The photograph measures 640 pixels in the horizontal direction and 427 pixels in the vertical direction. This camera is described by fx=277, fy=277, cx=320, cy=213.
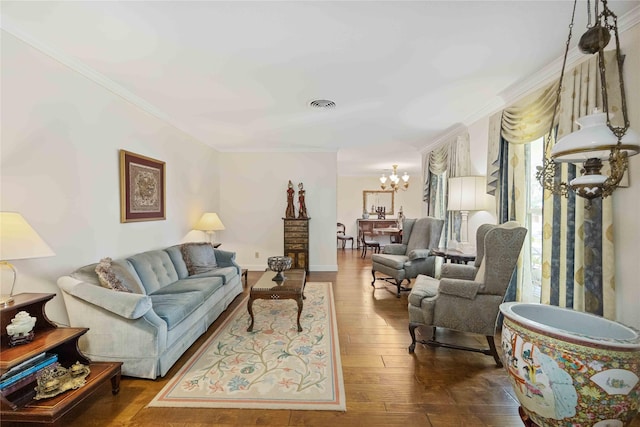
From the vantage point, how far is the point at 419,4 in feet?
5.41

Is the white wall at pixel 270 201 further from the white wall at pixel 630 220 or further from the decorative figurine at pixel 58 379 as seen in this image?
the white wall at pixel 630 220

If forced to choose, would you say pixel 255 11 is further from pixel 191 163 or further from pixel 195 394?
pixel 191 163

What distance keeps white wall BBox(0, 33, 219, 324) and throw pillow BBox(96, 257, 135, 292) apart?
258 mm

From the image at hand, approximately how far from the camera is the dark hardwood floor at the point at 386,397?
5.61ft

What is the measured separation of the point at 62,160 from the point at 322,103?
96.5 inches

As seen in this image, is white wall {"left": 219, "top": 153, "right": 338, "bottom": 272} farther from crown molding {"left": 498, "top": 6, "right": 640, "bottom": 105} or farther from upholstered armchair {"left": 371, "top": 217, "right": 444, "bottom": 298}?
crown molding {"left": 498, "top": 6, "right": 640, "bottom": 105}

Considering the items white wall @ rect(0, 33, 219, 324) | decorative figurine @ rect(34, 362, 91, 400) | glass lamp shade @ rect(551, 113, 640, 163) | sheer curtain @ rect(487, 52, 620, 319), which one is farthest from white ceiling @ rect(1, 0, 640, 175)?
decorative figurine @ rect(34, 362, 91, 400)

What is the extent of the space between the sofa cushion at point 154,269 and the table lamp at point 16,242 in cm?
116

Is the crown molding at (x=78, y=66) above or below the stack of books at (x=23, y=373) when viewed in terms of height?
above

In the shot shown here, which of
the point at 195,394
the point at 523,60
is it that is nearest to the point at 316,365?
the point at 195,394

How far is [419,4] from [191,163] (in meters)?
3.93

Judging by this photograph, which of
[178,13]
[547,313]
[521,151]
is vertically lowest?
[547,313]

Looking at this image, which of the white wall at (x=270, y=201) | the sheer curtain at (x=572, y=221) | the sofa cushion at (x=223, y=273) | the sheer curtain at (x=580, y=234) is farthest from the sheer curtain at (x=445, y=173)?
the sofa cushion at (x=223, y=273)

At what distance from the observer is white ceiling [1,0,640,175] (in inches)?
67.1
